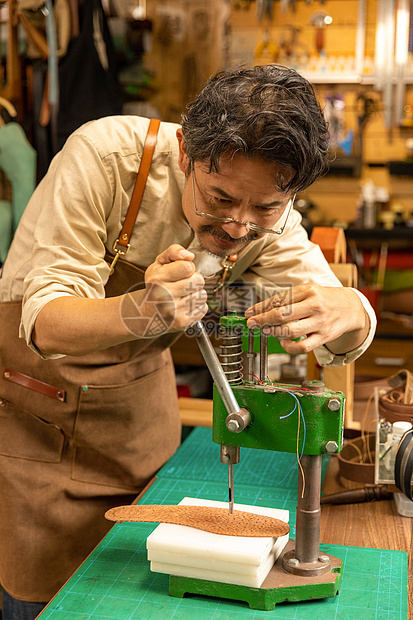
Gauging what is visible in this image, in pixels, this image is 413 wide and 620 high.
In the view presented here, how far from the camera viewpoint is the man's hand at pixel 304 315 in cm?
104

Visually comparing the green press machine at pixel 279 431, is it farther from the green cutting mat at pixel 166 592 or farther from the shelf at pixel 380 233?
the shelf at pixel 380 233

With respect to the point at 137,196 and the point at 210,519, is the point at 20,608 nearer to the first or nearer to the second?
the point at 210,519

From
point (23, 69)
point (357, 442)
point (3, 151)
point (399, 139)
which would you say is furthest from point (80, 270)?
point (399, 139)

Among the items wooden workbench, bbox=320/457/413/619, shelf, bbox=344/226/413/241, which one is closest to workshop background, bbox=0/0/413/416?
shelf, bbox=344/226/413/241

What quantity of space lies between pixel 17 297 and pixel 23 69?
2126 mm

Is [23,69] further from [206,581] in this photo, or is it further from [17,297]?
[206,581]

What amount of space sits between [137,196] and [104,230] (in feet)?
0.35

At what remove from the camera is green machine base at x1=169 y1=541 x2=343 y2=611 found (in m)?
0.99

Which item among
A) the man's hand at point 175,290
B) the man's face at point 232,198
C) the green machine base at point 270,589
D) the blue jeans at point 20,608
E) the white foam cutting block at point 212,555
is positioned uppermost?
the man's face at point 232,198

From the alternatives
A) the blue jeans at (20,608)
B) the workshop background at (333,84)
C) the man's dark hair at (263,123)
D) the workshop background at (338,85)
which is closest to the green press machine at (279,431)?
the man's dark hair at (263,123)

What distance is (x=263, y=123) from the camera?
1.09 m

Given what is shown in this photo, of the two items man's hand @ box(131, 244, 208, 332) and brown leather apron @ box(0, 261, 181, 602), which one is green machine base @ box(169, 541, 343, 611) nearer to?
man's hand @ box(131, 244, 208, 332)

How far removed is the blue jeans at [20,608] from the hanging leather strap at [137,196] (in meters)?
0.80

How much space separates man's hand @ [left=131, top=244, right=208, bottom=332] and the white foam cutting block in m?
0.34
